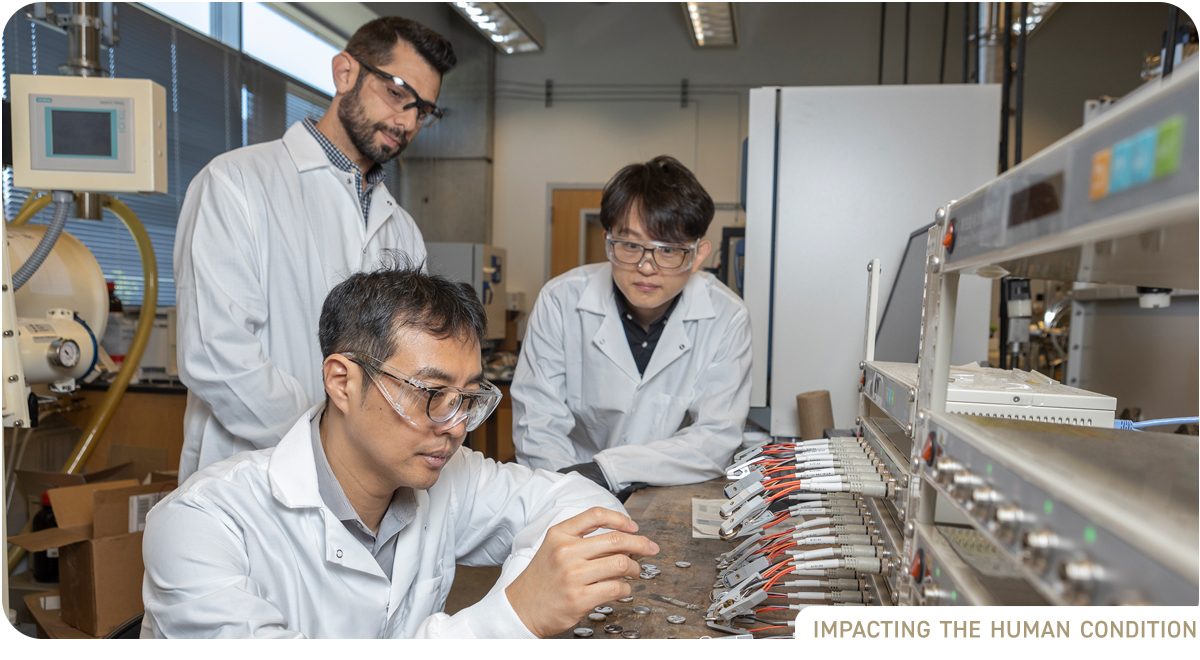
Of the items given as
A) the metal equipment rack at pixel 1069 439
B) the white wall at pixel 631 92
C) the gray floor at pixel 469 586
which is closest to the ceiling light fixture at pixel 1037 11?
the white wall at pixel 631 92

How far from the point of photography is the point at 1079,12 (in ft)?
18.0

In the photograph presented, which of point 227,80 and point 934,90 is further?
point 227,80

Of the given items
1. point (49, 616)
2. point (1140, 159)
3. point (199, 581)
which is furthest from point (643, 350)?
point (49, 616)

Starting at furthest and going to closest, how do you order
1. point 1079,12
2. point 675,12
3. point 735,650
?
point 675,12, point 1079,12, point 735,650

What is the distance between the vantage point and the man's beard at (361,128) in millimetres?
1613

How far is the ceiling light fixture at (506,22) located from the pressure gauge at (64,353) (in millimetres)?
3128

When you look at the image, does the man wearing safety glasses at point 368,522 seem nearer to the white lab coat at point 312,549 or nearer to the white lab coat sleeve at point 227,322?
the white lab coat at point 312,549

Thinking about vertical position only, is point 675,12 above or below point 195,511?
above

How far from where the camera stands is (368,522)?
1.08 meters

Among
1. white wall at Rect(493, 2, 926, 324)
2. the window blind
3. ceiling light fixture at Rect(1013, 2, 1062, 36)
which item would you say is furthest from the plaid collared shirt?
white wall at Rect(493, 2, 926, 324)

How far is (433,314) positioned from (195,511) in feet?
1.22

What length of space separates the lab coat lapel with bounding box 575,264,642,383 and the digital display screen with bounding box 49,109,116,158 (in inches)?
49.9

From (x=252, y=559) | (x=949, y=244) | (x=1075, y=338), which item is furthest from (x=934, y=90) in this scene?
(x=252, y=559)

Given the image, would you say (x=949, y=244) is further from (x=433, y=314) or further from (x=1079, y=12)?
(x=1079, y=12)
